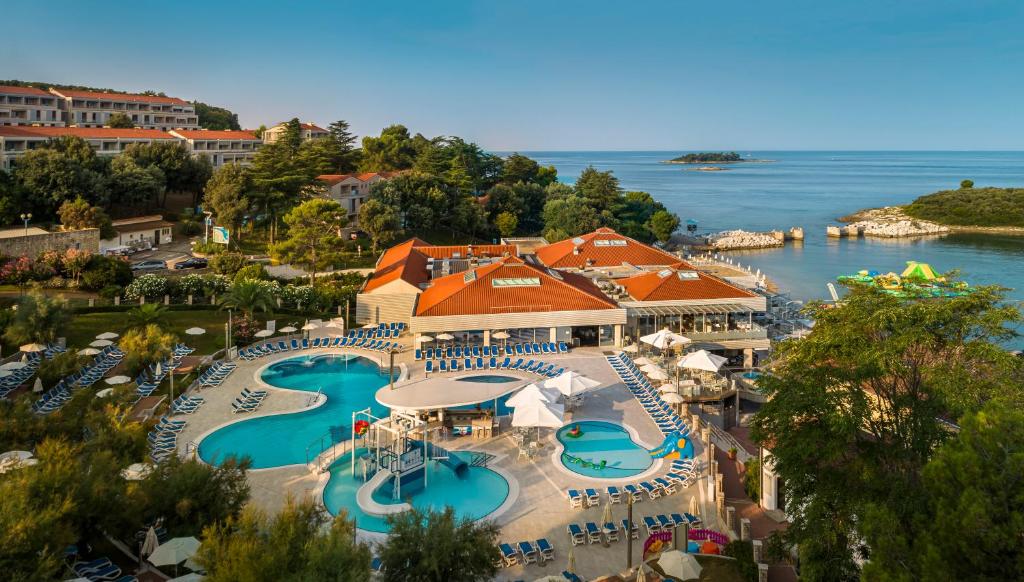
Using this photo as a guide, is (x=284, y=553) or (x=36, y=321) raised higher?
(x=36, y=321)

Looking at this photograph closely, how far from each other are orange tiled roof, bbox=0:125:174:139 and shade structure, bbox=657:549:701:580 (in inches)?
2053

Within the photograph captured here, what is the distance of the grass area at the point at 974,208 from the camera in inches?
3484

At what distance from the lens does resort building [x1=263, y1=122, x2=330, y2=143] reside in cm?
7075

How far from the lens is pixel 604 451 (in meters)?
18.4

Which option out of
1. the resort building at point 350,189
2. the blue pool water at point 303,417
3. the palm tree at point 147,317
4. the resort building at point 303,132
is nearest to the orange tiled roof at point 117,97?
the resort building at point 303,132

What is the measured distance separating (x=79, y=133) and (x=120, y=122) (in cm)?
1341

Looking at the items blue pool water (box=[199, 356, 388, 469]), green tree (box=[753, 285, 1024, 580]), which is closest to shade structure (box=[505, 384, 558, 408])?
blue pool water (box=[199, 356, 388, 469])

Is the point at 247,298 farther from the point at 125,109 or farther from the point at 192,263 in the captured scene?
the point at 125,109

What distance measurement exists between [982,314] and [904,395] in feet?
7.35

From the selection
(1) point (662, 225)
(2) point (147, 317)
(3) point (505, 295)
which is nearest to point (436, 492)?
(3) point (505, 295)

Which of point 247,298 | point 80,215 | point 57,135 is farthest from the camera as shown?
point 57,135

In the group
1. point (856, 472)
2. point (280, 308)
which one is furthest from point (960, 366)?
point (280, 308)

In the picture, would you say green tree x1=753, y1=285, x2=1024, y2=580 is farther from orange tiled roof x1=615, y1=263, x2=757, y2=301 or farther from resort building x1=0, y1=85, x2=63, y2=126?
resort building x1=0, y1=85, x2=63, y2=126

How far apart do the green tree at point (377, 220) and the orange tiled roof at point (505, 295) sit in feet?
53.9
